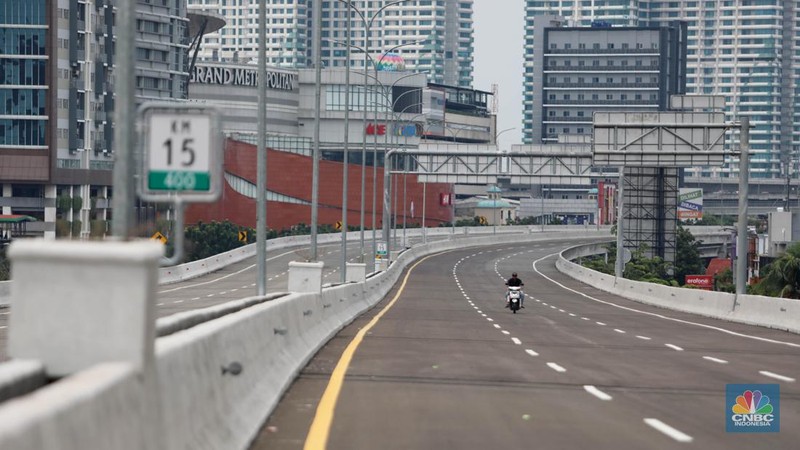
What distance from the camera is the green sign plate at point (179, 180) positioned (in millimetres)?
9977

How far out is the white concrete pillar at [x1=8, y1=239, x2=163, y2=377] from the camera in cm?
775

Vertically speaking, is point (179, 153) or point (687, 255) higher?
point (179, 153)

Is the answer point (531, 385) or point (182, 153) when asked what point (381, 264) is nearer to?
point (531, 385)

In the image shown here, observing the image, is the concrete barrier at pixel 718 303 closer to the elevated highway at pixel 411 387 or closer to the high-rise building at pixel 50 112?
the elevated highway at pixel 411 387

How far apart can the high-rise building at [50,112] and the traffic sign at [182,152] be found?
110181mm

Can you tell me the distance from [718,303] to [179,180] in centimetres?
3697

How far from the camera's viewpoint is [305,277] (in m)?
29.5

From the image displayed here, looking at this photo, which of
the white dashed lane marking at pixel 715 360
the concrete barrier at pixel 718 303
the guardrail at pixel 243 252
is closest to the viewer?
the white dashed lane marking at pixel 715 360

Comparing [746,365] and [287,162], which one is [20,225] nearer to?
[287,162]

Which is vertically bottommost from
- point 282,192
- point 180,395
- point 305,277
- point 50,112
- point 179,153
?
point 305,277

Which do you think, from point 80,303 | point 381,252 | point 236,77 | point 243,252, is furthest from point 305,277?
point 236,77

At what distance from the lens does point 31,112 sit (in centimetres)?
12056

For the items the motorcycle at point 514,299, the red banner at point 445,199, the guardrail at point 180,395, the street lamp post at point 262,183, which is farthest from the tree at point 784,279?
the red banner at point 445,199

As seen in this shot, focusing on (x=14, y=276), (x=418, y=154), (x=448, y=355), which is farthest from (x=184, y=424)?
(x=418, y=154)
